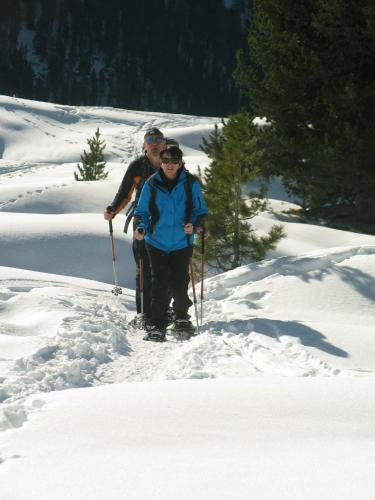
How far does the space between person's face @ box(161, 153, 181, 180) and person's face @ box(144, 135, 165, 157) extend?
834 millimetres

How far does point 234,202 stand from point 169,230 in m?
5.06

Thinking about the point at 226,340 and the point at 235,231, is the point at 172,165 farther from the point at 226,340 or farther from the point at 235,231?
the point at 235,231

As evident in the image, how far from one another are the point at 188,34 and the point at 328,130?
546ft

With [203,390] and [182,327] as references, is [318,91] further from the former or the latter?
[203,390]

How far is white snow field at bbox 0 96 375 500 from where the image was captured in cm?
228

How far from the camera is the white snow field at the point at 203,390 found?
2.28 metres

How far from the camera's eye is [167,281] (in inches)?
254

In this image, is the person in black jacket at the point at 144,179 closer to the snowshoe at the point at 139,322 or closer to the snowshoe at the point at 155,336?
the snowshoe at the point at 139,322

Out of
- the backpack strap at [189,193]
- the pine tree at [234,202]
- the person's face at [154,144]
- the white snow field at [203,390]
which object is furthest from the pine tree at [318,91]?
the backpack strap at [189,193]

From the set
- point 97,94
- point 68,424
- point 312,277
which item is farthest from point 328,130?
point 97,94

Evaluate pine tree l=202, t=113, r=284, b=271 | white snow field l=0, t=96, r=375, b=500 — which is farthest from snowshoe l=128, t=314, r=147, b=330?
pine tree l=202, t=113, r=284, b=271

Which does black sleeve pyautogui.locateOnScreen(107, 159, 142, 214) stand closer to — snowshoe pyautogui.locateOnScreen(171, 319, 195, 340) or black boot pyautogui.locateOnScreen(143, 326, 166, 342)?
snowshoe pyautogui.locateOnScreen(171, 319, 195, 340)

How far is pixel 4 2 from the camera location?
158375 mm

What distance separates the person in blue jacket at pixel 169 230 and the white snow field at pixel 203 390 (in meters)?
0.40
